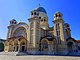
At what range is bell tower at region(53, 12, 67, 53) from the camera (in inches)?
1065

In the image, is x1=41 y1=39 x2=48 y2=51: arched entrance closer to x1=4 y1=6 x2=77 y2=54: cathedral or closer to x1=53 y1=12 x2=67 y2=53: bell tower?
x1=4 y1=6 x2=77 y2=54: cathedral

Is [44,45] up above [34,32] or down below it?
below

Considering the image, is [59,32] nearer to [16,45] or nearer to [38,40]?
[38,40]

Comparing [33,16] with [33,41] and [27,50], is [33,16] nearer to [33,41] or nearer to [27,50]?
[33,41]

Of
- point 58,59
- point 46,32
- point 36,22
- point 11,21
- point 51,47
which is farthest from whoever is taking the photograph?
point 11,21

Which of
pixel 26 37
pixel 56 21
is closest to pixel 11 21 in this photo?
pixel 26 37

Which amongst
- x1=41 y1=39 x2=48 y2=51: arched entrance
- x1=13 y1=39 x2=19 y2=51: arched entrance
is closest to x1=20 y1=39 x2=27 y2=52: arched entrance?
x1=13 y1=39 x2=19 y2=51: arched entrance

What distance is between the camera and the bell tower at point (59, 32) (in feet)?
88.7

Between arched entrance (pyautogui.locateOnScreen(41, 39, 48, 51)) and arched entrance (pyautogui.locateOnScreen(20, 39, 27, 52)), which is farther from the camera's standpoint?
arched entrance (pyautogui.locateOnScreen(20, 39, 27, 52))

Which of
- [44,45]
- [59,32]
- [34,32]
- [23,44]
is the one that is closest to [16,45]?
[23,44]

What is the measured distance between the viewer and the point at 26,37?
1105 inches

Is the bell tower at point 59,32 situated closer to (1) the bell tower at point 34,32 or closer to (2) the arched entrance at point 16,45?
(1) the bell tower at point 34,32

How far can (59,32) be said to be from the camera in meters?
28.2

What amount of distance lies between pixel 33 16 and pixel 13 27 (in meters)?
7.26
